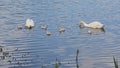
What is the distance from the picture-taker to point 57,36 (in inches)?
804

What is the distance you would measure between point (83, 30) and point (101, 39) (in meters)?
3.37

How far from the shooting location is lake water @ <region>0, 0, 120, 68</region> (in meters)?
14.8

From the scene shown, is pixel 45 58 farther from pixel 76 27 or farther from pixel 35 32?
pixel 76 27

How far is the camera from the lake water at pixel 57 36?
48.4ft

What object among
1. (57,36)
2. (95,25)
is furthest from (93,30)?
(57,36)

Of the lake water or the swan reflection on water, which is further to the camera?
the swan reflection on water

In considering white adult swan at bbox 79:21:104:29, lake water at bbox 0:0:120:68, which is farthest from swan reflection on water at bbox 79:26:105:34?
white adult swan at bbox 79:21:104:29

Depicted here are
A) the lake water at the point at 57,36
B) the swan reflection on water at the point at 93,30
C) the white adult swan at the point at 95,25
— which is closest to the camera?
the lake water at the point at 57,36

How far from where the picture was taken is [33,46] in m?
17.2

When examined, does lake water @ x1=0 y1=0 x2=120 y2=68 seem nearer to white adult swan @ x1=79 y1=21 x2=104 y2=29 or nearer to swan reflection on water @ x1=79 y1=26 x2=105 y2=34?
swan reflection on water @ x1=79 y1=26 x2=105 y2=34

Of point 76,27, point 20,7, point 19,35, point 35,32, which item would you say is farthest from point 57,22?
point 20,7

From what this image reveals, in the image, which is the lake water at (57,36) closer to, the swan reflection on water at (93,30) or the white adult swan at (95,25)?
the swan reflection on water at (93,30)

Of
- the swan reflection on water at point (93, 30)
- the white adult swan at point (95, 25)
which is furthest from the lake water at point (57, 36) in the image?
the white adult swan at point (95, 25)

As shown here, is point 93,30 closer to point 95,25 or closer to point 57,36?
point 95,25
